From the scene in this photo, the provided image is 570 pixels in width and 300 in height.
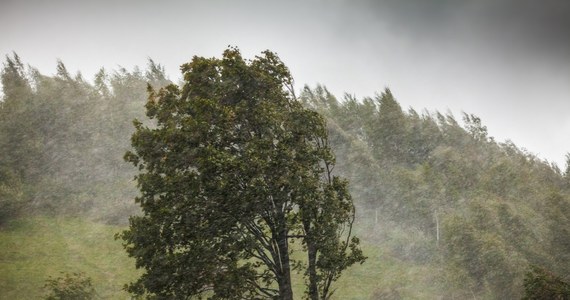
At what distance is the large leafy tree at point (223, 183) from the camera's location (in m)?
13.9

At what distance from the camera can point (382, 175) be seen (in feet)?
232

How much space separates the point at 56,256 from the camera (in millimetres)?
43594

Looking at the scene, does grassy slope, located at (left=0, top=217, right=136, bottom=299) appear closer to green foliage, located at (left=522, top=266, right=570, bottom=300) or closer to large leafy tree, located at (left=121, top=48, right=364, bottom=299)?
large leafy tree, located at (left=121, top=48, right=364, bottom=299)

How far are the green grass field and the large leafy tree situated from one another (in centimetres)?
2884

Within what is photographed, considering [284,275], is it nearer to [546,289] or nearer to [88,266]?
[546,289]

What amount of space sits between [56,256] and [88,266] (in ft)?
14.1

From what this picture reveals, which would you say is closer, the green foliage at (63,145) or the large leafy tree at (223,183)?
the large leafy tree at (223,183)

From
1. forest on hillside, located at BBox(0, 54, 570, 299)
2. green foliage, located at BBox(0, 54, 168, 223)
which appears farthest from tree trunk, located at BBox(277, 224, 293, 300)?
green foliage, located at BBox(0, 54, 168, 223)

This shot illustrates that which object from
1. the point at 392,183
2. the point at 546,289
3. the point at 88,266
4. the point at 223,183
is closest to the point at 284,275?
the point at 223,183

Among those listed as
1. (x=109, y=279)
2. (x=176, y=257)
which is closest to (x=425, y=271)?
(x=109, y=279)

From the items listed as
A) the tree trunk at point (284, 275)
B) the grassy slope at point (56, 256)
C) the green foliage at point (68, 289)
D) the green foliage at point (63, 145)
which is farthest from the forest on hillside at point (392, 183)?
the tree trunk at point (284, 275)

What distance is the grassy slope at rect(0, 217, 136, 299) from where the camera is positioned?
3791 centimetres

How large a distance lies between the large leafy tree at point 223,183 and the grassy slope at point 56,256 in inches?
1139

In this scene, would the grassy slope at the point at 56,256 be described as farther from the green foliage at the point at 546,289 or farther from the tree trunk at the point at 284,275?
the green foliage at the point at 546,289
